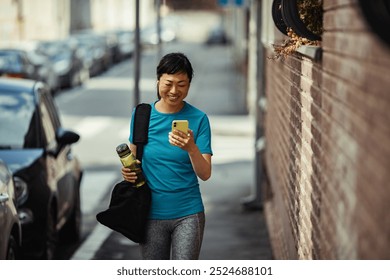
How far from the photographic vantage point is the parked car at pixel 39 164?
9.02 meters

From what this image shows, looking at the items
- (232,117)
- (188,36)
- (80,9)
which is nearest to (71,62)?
(232,117)

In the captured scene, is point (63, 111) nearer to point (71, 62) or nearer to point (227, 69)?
point (71, 62)

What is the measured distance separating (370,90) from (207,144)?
6.57 ft

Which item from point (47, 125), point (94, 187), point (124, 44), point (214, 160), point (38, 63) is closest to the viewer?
point (47, 125)

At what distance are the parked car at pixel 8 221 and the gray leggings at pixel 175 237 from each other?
154 cm

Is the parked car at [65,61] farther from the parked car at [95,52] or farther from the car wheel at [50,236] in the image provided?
the car wheel at [50,236]

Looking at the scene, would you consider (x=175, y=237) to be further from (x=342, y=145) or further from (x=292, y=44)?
(x=292, y=44)

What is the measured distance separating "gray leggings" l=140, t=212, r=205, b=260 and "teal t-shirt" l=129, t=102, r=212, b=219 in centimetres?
Answer: 4

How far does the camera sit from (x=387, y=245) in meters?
3.31

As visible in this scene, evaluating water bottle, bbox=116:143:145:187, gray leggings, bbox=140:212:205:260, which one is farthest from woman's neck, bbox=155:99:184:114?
gray leggings, bbox=140:212:205:260

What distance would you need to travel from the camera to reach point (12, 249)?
7.47 metres

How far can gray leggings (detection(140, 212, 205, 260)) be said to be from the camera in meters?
5.61

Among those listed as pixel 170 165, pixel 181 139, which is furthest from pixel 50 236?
pixel 181 139

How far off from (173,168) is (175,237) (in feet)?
1.21
